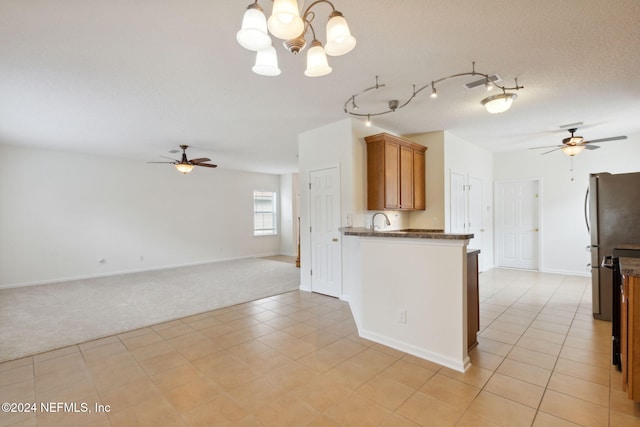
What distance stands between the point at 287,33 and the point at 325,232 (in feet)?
11.8

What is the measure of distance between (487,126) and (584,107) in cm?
122

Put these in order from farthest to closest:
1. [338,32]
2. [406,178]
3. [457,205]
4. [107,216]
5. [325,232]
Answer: [107,216] < [457,205] < [406,178] < [325,232] < [338,32]

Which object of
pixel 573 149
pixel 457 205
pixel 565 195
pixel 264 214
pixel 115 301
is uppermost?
pixel 573 149

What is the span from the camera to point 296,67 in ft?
9.43

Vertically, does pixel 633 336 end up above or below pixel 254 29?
below

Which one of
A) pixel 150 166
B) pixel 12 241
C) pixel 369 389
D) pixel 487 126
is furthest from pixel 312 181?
pixel 12 241

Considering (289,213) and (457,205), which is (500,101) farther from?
(289,213)

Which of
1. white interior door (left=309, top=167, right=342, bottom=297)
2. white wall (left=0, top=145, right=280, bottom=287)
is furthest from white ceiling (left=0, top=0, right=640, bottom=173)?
white wall (left=0, top=145, right=280, bottom=287)

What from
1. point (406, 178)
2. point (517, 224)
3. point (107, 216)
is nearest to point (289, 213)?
point (107, 216)

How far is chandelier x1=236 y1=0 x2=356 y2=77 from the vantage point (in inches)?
54.1

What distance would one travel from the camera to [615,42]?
2480mm

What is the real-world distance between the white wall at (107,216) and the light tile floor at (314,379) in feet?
14.4

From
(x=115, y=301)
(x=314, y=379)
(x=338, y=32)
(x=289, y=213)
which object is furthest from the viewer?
(x=289, y=213)

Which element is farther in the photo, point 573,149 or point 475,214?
point 475,214
